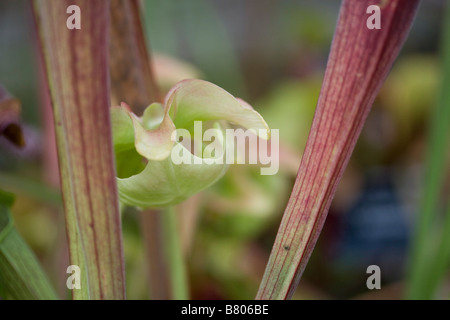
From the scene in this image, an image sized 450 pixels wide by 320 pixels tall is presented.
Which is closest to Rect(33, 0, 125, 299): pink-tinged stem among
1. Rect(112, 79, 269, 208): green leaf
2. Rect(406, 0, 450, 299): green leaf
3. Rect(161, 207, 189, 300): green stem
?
Rect(112, 79, 269, 208): green leaf

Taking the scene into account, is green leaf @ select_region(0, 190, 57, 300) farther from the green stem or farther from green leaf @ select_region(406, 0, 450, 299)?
green leaf @ select_region(406, 0, 450, 299)

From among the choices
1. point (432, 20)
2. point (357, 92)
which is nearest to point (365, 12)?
point (357, 92)

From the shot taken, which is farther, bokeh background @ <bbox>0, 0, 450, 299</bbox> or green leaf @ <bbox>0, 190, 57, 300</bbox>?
bokeh background @ <bbox>0, 0, 450, 299</bbox>

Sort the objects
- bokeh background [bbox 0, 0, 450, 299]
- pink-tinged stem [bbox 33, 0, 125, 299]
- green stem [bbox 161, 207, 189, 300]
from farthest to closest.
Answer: bokeh background [bbox 0, 0, 450, 299] → green stem [bbox 161, 207, 189, 300] → pink-tinged stem [bbox 33, 0, 125, 299]

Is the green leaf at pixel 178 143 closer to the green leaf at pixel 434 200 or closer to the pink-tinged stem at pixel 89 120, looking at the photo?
the pink-tinged stem at pixel 89 120

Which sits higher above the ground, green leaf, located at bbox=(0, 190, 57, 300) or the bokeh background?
the bokeh background

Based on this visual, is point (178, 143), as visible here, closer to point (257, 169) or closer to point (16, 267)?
point (16, 267)

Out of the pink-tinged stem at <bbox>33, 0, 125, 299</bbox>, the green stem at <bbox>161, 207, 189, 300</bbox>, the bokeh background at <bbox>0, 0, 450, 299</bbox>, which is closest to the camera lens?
the pink-tinged stem at <bbox>33, 0, 125, 299</bbox>
